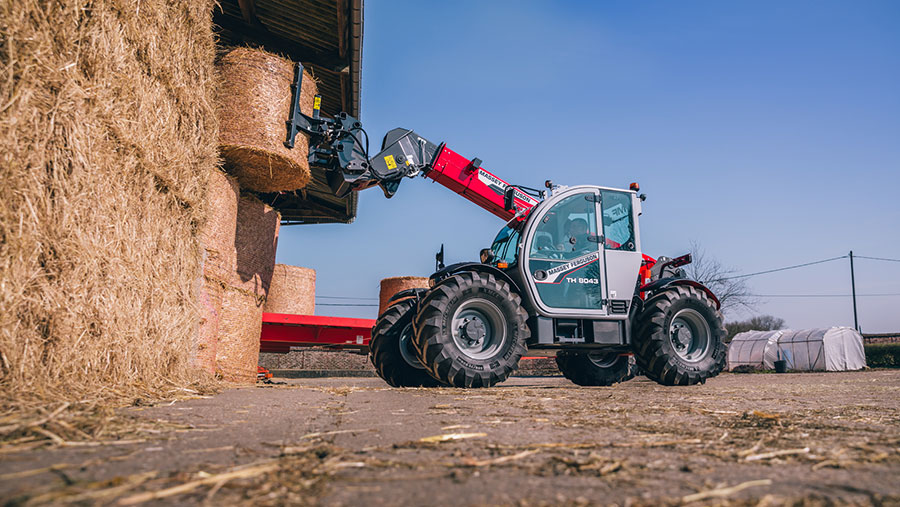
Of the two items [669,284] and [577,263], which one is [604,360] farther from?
[577,263]

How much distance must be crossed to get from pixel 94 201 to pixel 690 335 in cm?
636

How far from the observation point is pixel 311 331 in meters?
9.39

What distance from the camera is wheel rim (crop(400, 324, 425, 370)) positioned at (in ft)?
20.0

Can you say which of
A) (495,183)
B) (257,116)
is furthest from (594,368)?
(257,116)

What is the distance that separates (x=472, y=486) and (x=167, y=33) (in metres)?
4.56

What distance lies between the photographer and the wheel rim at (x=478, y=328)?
5.50 metres

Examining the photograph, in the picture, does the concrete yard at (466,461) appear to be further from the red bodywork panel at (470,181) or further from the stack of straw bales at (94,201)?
the red bodywork panel at (470,181)

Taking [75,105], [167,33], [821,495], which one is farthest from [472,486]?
[167,33]

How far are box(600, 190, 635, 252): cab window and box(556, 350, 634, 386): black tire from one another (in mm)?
2024

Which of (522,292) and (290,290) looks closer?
(522,292)

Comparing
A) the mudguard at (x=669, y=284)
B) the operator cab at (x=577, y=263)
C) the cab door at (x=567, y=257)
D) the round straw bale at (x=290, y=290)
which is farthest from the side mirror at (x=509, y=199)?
the round straw bale at (x=290, y=290)

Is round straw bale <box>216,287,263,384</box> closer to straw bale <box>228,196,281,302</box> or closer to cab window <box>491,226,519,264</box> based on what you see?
straw bale <box>228,196,281,302</box>

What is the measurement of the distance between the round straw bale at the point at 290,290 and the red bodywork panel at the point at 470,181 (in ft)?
14.3

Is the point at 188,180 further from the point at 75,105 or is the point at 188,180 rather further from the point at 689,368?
the point at 689,368
